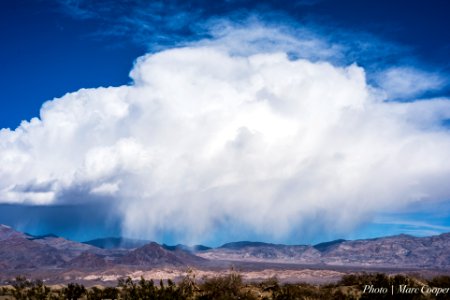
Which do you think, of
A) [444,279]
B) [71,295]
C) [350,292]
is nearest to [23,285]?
[71,295]

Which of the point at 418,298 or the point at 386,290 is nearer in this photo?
the point at 418,298

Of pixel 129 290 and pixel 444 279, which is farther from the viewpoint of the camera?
pixel 444 279

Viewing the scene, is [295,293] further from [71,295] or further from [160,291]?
[71,295]

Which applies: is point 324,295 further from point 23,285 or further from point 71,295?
point 23,285

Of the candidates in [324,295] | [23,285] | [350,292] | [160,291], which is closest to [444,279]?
[350,292]

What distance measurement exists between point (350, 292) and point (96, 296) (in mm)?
14626

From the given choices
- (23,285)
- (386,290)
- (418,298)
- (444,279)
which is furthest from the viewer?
(23,285)

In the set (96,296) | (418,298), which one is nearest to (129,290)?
Answer: (96,296)

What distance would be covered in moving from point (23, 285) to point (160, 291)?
13911 millimetres

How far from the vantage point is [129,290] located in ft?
88.8

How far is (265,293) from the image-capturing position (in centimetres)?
2872

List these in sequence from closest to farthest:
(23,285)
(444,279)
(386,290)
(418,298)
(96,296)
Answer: (418,298) → (386,290) → (96,296) → (444,279) → (23,285)

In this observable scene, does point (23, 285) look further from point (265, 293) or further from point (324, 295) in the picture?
point (324, 295)

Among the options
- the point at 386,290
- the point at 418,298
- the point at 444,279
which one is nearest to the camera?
the point at 418,298
